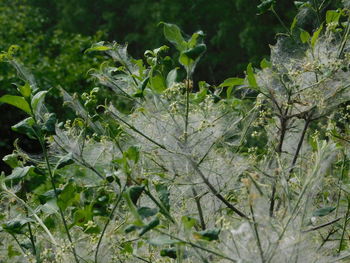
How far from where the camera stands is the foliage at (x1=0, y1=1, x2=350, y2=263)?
1212 mm

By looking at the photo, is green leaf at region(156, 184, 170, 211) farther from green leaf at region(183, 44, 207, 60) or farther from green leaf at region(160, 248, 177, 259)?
green leaf at region(183, 44, 207, 60)

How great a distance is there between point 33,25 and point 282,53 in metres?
10.7

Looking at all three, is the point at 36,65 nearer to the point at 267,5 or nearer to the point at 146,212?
the point at 267,5

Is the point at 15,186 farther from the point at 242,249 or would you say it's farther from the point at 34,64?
the point at 34,64

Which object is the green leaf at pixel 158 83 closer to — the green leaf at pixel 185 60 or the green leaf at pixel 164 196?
the green leaf at pixel 185 60

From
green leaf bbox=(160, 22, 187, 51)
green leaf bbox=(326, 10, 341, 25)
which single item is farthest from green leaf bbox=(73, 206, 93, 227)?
green leaf bbox=(326, 10, 341, 25)

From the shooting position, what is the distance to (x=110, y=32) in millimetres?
18797

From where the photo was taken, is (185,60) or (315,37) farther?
(315,37)

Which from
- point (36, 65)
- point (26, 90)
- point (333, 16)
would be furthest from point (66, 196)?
point (36, 65)

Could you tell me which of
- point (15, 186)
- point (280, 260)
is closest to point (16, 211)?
point (15, 186)

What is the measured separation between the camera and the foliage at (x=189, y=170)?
3.98 ft

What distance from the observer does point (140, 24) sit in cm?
1842

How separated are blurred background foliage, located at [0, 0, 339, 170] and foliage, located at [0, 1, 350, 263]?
12.8ft

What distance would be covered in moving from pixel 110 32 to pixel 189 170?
17.7m
